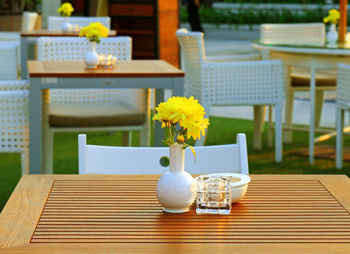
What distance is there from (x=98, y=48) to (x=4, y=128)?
4.67ft

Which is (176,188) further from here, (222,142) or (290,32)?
(290,32)

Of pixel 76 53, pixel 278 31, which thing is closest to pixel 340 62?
pixel 278 31

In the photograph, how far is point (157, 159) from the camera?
7.25 ft

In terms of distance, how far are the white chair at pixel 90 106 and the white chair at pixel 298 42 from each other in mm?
1229

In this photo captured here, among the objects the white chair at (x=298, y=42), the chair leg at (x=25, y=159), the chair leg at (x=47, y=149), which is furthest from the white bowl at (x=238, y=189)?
the white chair at (x=298, y=42)

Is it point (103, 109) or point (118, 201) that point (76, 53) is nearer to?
point (103, 109)

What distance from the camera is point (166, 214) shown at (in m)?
1.65

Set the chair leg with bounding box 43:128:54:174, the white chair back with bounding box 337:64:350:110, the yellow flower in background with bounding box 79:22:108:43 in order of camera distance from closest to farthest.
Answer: the chair leg with bounding box 43:128:54:174 → the yellow flower in background with bounding box 79:22:108:43 → the white chair back with bounding box 337:64:350:110

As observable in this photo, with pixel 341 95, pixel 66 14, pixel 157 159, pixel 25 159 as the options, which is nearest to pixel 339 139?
pixel 341 95

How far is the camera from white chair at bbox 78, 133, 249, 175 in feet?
7.13

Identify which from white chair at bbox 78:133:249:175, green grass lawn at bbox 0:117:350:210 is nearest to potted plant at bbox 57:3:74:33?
green grass lawn at bbox 0:117:350:210

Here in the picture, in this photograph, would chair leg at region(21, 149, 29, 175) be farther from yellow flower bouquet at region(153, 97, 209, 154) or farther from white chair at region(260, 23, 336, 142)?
yellow flower bouquet at region(153, 97, 209, 154)

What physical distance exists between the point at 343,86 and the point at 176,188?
122 inches

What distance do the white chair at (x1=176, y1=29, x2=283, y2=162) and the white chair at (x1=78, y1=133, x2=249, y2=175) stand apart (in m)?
2.59
